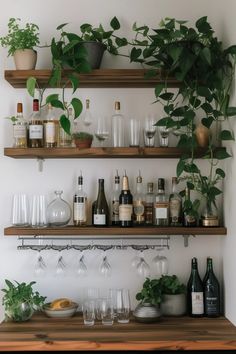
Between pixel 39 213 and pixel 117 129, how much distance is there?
0.63 m

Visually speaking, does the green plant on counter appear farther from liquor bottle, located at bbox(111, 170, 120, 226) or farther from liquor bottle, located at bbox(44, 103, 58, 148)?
liquor bottle, located at bbox(111, 170, 120, 226)

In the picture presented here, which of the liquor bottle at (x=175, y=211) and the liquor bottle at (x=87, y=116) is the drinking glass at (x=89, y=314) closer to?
the liquor bottle at (x=175, y=211)

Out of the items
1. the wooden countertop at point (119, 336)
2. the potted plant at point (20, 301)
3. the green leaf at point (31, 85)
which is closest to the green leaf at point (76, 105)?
the green leaf at point (31, 85)

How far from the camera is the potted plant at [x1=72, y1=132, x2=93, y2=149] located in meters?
2.62

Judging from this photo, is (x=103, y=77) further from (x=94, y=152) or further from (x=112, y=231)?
(x=112, y=231)

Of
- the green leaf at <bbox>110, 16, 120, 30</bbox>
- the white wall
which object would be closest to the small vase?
the white wall

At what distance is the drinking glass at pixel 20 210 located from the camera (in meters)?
2.73

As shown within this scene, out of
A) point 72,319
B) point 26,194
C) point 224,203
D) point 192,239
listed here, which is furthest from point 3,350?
point 224,203

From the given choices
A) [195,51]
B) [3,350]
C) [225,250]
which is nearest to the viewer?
[3,350]

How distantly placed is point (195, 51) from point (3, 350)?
1695mm

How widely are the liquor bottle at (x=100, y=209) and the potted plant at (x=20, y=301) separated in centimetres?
49

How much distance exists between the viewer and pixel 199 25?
258 cm

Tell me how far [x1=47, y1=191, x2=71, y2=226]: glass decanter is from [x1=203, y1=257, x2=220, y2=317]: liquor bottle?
820 mm

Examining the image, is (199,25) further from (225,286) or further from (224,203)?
(225,286)
